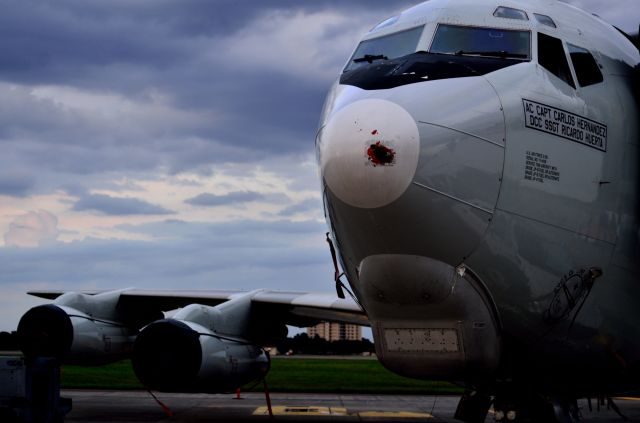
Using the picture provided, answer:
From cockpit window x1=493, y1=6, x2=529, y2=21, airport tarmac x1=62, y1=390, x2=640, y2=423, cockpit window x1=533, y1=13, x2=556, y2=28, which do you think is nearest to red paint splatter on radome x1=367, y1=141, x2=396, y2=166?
cockpit window x1=493, y1=6, x2=529, y2=21

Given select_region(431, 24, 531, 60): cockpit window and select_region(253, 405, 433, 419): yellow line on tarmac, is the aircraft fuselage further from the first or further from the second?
select_region(253, 405, 433, 419): yellow line on tarmac

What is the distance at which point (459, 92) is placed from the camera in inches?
268

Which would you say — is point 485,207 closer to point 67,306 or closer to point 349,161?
point 349,161

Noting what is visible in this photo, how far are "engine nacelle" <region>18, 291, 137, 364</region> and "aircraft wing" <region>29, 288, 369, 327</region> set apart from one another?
1.85 feet

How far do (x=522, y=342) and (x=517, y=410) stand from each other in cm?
121

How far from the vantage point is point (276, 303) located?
15.7m

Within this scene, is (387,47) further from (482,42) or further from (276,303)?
(276,303)

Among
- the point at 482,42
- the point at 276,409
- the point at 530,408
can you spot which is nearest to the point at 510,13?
the point at 482,42

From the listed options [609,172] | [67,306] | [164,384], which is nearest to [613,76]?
[609,172]

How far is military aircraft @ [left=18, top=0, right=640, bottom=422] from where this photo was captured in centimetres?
652

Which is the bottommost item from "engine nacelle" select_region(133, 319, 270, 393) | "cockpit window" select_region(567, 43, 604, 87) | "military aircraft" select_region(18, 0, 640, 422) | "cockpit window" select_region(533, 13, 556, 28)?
"engine nacelle" select_region(133, 319, 270, 393)

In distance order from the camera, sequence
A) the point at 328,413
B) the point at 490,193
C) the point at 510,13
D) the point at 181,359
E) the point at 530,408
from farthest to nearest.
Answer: the point at 328,413 < the point at 181,359 < the point at 530,408 < the point at 510,13 < the point at 490,193

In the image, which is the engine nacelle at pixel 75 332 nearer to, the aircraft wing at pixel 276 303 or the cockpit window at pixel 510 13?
the aircraft wing at pixel 276 303

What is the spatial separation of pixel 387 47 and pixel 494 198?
222 cm
